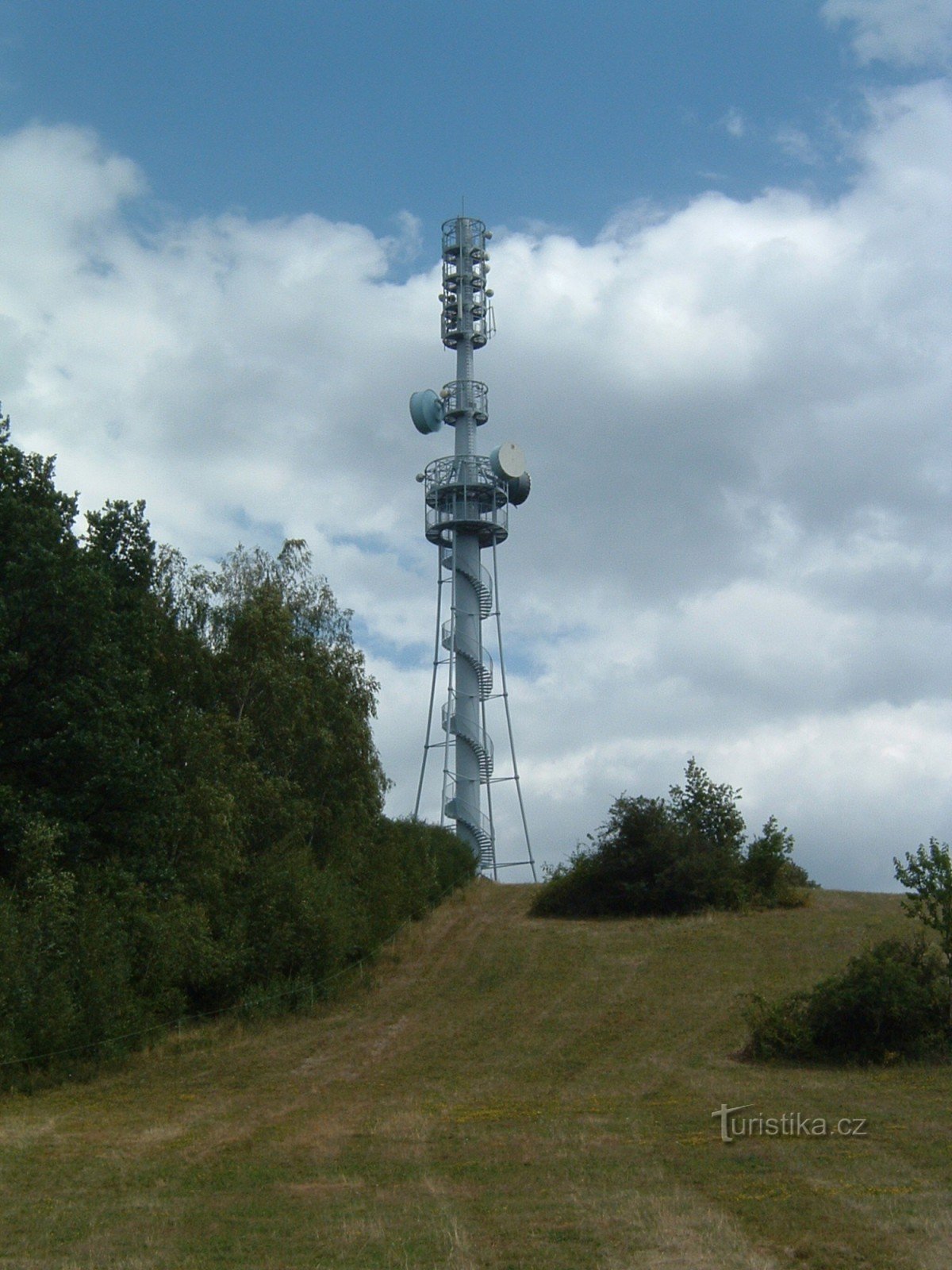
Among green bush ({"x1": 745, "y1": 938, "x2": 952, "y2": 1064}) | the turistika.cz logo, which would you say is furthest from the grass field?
green bush ({"x1": 745, "y1": 938, "x2": 952, "y2": 1064})

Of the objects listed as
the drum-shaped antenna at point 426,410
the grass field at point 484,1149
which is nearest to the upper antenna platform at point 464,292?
the drum-shaped antenna at point 426,410

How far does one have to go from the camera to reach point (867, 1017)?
77.3 feet

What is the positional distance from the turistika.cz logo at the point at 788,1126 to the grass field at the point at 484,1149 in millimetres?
232

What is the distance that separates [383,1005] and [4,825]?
40.9ft

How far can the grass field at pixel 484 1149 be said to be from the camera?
35.3 feet

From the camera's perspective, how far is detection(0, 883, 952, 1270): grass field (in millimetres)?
10750

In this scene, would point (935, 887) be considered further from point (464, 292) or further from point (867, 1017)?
point (464, 292)

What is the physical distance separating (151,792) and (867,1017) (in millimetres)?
15166

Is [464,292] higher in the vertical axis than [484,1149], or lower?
higher

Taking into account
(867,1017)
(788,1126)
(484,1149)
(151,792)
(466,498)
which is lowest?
(484,1149)

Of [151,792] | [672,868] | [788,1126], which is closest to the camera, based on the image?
[788,1126]

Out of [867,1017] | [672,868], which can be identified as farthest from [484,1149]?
[672,868]

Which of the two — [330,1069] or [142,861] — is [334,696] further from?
[330,1069]

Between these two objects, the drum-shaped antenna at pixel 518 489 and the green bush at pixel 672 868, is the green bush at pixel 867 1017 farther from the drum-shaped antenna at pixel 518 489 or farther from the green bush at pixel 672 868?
the drum-shaped antenna at pixel 518 489
